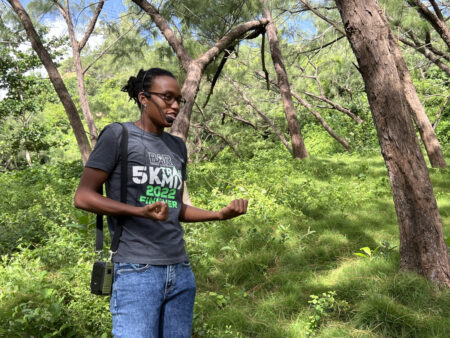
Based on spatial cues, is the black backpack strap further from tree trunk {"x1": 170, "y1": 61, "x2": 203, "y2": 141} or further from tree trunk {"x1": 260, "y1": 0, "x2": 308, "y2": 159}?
tree trunk {"x1": 260, "y1": 0, "x2": 308, "y2": 159}

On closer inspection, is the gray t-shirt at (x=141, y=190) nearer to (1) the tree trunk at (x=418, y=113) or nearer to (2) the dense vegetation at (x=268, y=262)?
(2) the dense vegetation at (x=268, y=262)

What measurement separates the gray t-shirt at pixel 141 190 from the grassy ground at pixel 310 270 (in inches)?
62.5

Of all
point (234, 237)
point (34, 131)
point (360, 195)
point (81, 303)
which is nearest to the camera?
point (81, 303)

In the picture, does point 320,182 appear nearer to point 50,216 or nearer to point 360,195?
point 360,195

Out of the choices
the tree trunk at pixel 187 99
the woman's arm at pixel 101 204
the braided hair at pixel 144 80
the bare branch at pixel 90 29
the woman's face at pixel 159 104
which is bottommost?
the woman's arm at pixel 101 204

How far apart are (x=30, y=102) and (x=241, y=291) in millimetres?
12667

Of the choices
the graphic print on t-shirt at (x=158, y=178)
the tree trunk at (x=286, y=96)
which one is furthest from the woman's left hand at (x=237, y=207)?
the tree trunk at (x=286, y=96)

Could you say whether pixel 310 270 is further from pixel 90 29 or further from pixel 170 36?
pixel 90 29

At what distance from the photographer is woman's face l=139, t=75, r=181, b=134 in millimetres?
1745

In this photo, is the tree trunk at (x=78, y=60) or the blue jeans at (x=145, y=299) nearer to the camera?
the blue jeans at (x=145, y=299)

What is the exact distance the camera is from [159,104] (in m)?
1.75

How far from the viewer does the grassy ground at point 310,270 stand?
3.02 m

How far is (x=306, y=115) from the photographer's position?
21844 millimetres

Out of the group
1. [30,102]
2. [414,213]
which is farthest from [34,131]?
[414,213]
